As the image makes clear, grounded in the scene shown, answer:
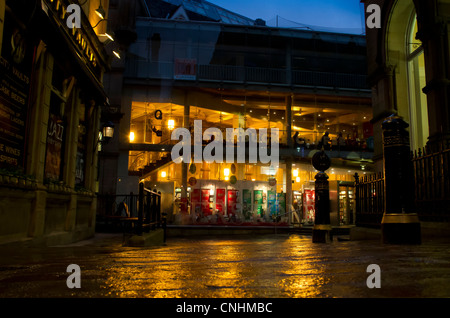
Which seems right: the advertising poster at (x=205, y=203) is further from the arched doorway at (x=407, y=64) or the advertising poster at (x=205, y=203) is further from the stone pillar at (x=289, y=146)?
the arched doorway at (x=407, y=64)

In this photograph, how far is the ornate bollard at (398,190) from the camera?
6.59m

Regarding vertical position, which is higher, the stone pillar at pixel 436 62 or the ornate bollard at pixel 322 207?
the stone pillar at pixel 436 62

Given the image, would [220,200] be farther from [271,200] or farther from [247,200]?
[271,200]

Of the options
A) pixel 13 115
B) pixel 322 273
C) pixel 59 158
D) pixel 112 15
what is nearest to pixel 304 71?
pixel 112 15

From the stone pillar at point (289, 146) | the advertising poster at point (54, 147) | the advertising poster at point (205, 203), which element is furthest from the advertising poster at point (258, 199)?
the advertising poster at point (54, 147)

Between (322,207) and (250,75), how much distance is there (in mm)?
19438

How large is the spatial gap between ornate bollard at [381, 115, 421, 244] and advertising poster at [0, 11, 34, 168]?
7432 mm

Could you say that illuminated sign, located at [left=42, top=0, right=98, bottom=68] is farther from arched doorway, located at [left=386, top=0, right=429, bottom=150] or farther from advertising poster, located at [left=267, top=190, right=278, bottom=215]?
advertising poster, located at [left=267, top=190, right=278, bottom=215]

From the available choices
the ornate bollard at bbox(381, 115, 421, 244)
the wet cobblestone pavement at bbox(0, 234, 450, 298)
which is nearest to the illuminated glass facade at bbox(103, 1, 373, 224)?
the ornate bollard at bbox(381, 115, 421, 244)

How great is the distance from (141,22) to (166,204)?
14292mm

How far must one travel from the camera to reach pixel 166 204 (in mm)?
27406

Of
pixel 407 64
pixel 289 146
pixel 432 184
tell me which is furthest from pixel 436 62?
pixel 289 146

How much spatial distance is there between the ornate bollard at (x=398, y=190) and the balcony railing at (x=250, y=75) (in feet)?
70.4
